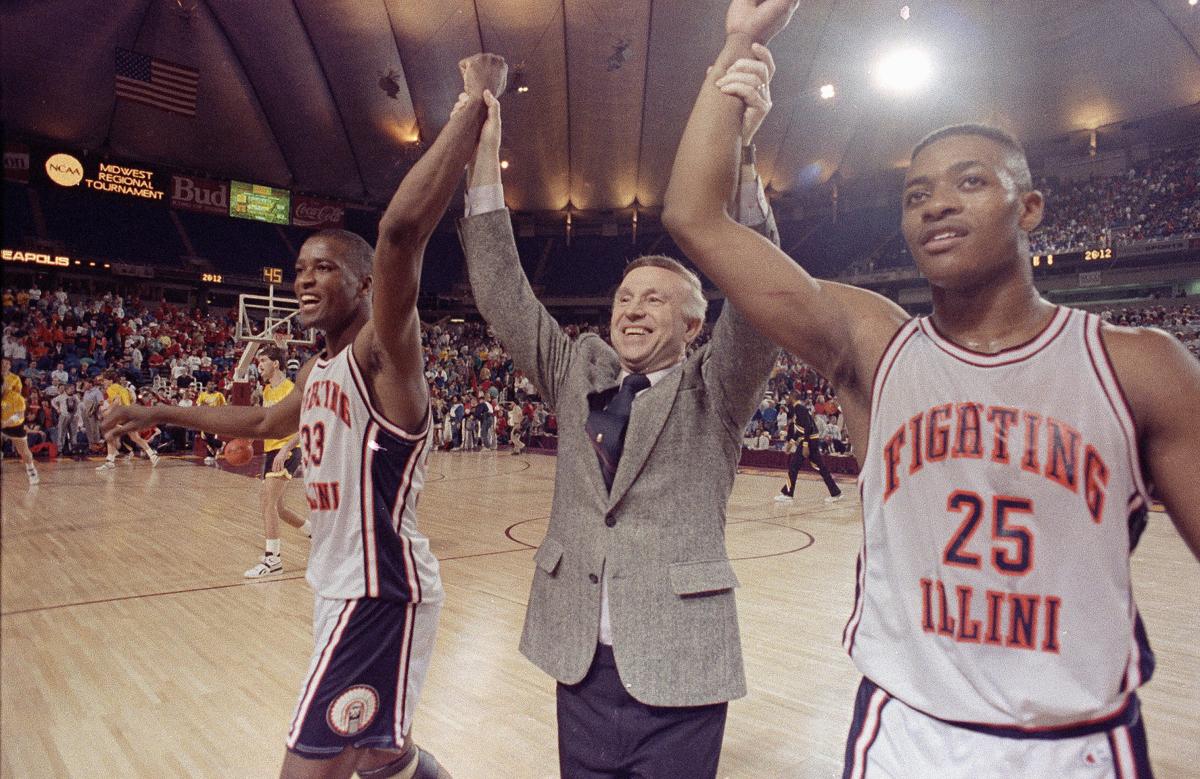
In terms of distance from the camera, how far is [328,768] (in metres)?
1.78

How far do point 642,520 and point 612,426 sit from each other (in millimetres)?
214

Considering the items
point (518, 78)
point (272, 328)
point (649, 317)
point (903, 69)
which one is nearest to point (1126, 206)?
point (903, 69)

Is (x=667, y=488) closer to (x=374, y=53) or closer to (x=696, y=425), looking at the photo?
(x=696, y=425)

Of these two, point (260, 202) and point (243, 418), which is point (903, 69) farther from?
point (243, 418)

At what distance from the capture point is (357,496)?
1.99 m

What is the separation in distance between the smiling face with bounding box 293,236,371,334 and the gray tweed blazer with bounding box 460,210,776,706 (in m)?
0.60

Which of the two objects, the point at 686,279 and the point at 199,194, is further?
the point at 199,194

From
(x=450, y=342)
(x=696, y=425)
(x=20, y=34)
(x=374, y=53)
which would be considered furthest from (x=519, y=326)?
(x=450, y=342)

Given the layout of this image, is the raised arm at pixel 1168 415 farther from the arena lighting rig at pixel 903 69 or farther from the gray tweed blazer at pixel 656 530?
the arena lighting rig at pixel 903 69

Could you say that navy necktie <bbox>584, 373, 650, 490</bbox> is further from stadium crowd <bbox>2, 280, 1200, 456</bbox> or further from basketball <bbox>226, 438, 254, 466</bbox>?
basketball <bbox>226, 438, 254, 466</bbox>

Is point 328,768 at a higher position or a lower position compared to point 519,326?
lower

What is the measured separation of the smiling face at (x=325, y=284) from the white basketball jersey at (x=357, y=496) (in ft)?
0.50

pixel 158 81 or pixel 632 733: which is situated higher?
pixel 158 81

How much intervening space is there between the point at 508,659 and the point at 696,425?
8.70ft
